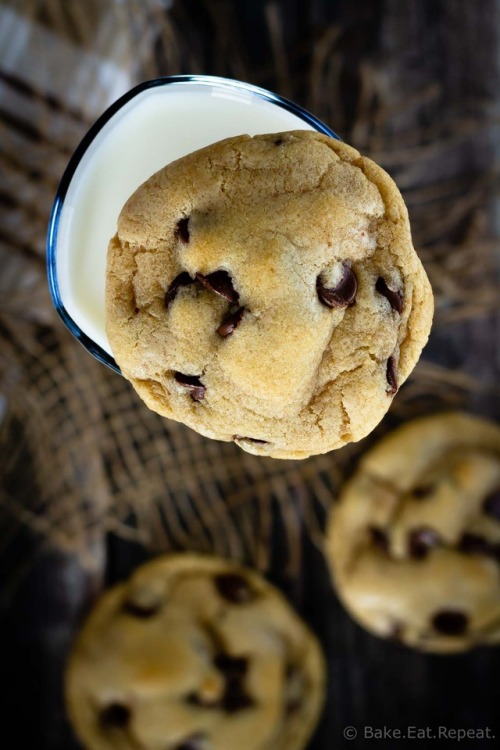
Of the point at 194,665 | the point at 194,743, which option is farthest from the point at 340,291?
the point at 194,743

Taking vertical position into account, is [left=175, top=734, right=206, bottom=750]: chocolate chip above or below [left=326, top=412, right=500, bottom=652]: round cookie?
below

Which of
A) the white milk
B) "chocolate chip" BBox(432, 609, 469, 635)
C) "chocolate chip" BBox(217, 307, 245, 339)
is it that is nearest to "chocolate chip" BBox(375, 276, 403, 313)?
"chocolate chip" BBox(217, 307, 245, 339)

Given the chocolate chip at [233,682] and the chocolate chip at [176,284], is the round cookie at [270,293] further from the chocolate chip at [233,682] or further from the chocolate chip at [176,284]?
the chocolate chip at [233,682]

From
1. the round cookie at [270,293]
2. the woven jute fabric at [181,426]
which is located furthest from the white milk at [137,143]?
the woven jute fabric at [181,426]

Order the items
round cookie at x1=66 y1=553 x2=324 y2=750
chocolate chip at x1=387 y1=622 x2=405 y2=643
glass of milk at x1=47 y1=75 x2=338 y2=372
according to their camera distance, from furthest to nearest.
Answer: chocolate chip at x1=387 y1=622 x2=405 y2=643 → round cookie at x1=66 y1=553 x2=324 y2=750 → glass of milk at x1=47 y1=75 x2=338 y2=372

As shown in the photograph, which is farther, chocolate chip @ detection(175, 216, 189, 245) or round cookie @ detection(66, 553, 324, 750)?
round cookie @ detection(66, 553, 324, 750)

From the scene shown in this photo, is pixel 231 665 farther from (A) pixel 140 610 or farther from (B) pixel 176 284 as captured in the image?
(B) pixel 176 284

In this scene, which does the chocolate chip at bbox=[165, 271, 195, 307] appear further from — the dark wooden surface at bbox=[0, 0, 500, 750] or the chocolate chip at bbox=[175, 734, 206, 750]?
the chocolate chip at bbox=[175, 734, 206, 750]

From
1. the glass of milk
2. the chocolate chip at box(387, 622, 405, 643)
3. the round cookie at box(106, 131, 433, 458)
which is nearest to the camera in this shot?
the round cookie at box(106, 131, 433, 458)
